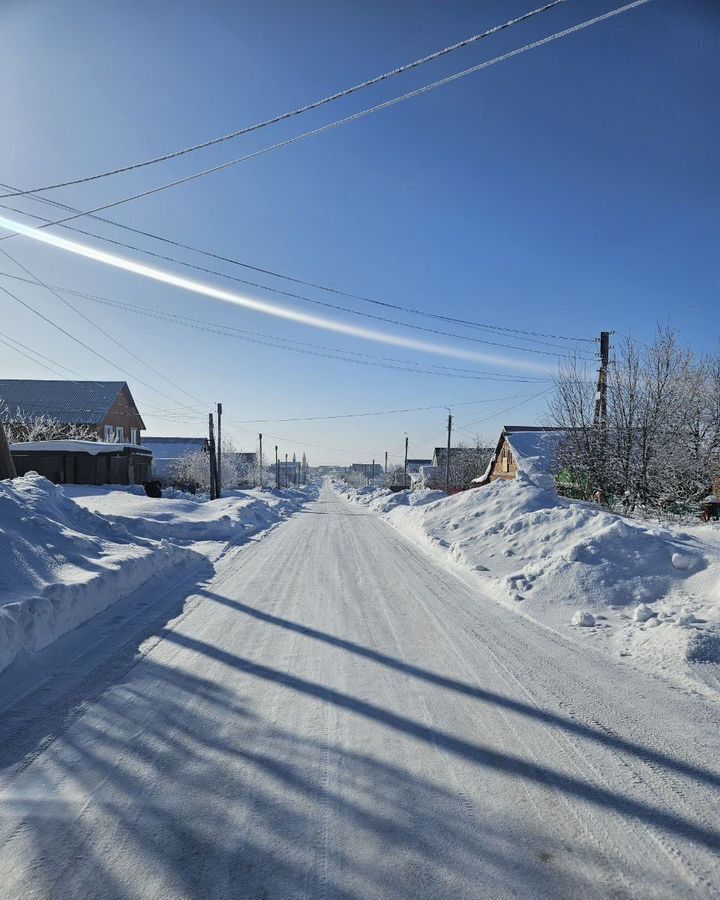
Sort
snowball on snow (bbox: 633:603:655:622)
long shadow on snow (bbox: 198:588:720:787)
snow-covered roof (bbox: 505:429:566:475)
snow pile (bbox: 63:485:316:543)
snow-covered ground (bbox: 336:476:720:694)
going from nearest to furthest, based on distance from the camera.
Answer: long shadow on snow (bbox: 198:588:720:787) < snow-covered ground (bbox: 336:476:720:694) < snowball on snow (bbox: 633:603:655:622) < snow pile (bbox: 63:485:316:543) < snow-covered roof (bbox: 505:429:566:475)

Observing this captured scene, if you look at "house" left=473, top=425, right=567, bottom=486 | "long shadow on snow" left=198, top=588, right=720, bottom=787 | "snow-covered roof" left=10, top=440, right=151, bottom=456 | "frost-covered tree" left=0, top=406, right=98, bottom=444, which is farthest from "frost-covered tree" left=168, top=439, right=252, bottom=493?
"long shadow on snow" left=198, top=588, right=720, bottom=787

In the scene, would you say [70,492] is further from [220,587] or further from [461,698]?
[461,698]

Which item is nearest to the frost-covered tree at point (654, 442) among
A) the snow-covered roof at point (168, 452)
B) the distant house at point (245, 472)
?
the snow-covered roof at point (168, 452)

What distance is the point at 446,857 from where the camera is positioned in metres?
2.45

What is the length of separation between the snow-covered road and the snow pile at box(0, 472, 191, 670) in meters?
0.34

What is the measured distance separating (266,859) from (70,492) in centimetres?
2738

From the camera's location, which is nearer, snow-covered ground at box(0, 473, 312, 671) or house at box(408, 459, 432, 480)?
snow-covered ground at box(0, 473, 312, 671)

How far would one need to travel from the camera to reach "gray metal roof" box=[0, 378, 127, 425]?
43.2m

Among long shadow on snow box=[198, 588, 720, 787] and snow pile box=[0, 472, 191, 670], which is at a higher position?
snow pile box=[0, 472, 191, 670]

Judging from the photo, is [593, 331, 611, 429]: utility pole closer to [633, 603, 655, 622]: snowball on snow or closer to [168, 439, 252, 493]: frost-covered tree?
[633, 603, 655, 622]: snowball on snow

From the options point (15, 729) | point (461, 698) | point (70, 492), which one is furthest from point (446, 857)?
point (70, 492)

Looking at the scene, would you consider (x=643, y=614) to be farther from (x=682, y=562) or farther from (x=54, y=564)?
(x=54, y=564)

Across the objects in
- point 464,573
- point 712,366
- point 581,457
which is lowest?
point 464,573

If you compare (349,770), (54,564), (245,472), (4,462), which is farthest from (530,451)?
(245,472)
